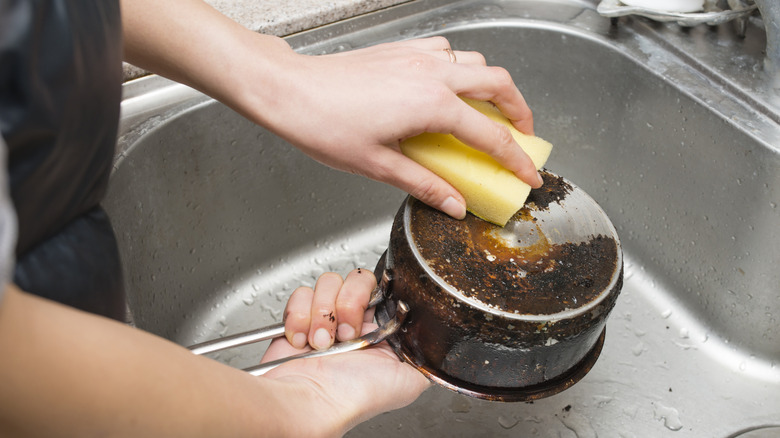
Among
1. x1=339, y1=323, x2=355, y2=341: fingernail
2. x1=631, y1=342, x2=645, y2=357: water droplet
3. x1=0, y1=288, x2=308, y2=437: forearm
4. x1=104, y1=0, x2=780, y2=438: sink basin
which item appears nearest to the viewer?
x1=0, y1=288, x2=308, y2=437: forearm

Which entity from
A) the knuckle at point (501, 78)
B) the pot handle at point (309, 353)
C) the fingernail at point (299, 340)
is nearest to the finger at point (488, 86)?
the knuckle at point (501, 78)

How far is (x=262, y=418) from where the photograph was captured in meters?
0.53

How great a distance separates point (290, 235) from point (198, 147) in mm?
281

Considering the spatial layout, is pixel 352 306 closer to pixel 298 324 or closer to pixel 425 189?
pixel 298 324

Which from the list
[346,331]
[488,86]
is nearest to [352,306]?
[346,331]

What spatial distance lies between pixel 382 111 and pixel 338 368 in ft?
1.10

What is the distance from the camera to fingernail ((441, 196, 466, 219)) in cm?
76

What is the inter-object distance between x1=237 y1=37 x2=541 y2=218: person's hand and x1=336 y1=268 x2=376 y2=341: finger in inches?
7.5

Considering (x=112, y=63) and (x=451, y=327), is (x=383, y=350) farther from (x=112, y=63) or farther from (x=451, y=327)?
(x=112, y=63)

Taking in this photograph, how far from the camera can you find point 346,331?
0.88m

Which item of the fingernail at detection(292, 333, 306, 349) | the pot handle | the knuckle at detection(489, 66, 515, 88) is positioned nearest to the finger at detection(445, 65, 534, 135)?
the knuckle at detection(489, 66, 515, 88)

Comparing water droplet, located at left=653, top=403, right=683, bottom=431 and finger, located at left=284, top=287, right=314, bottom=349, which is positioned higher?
finger, located at left=284, top=287, right=314, bottom=349

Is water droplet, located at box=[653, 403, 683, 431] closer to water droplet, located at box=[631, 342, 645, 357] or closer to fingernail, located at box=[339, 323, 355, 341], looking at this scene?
water droplet, located at box=[631, 342, 645, 357]

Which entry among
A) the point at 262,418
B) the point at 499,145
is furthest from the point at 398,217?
the point at 262,418
